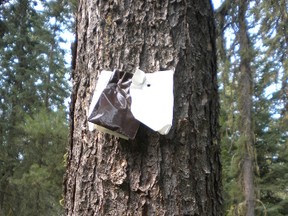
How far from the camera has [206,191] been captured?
123 cm

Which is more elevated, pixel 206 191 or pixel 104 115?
pixel 104 115

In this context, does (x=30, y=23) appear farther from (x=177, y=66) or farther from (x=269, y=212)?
(x=177, y=66)

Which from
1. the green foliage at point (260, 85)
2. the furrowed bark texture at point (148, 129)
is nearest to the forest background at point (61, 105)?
the green foliage at point (260, 85)

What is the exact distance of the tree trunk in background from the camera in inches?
321

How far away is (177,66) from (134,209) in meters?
0.45

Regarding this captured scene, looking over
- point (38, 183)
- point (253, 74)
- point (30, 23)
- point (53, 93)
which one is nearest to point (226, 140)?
point (253, 74)

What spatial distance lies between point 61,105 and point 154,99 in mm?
10011

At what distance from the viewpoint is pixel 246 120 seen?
8.33 m

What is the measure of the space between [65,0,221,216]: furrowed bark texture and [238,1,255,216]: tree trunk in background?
7.06m

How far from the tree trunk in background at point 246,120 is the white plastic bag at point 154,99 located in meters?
7.17

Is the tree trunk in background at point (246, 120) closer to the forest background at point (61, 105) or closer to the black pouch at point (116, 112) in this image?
the forest background at point (61, 105)

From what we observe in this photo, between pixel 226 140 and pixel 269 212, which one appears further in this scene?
pixel 269 212

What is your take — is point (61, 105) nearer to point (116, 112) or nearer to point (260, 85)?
point (260, 85)

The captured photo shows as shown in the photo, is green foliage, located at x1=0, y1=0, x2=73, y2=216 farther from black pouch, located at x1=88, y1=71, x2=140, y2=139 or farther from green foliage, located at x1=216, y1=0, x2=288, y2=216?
black pouch, located at x1=88, y1=71, x2=140, y2=139
